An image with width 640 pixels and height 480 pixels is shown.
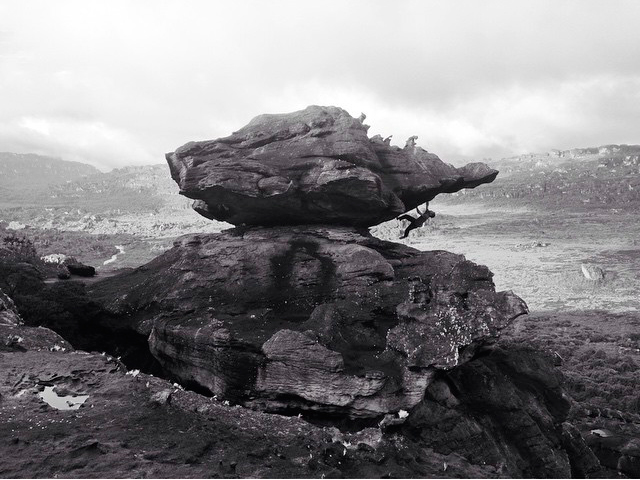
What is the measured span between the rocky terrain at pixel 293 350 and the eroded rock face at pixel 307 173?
0.12m

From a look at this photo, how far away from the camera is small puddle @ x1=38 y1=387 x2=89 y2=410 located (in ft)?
44.1

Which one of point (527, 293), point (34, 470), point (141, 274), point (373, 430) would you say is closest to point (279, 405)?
point (373, 430)

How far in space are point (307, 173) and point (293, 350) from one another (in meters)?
10.1

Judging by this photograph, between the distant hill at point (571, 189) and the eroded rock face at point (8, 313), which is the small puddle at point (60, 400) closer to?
the eroded rock face at point (8, 313)

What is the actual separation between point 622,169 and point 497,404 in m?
199

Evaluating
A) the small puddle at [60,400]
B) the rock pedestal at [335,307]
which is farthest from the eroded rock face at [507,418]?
the small puddle at [60,400]

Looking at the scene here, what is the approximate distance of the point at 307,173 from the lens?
76.6ft

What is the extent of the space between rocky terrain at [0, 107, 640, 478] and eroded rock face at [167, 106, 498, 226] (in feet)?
0.38

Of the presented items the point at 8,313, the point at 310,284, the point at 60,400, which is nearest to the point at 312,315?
the point at 310,284

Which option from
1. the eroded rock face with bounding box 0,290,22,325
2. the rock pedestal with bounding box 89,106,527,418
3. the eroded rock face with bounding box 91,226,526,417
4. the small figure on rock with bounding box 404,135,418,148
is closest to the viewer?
the eroded rock face with bounding box 91,226,526,417

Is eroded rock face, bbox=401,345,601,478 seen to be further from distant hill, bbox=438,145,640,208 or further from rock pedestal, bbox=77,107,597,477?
distant hill, bbox=438,145,640,208

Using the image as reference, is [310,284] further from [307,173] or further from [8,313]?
[8,313]

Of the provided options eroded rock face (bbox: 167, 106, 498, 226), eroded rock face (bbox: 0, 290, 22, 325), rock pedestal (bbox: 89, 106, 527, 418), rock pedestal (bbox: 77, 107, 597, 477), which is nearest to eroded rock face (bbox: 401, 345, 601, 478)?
rock pedestal (bbox: 77, 107, 597, 477)

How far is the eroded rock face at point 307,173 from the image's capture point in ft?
74.2
